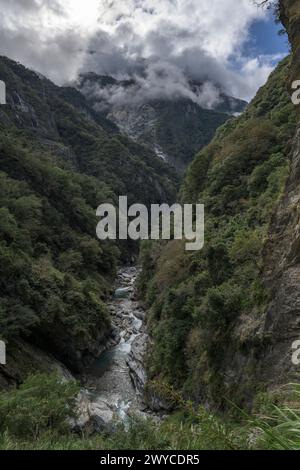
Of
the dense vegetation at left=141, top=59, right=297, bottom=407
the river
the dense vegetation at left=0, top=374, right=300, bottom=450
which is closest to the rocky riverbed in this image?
the river

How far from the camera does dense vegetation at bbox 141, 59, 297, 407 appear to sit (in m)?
17.3

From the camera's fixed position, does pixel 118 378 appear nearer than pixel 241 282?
No

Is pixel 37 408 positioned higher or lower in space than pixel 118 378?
higher

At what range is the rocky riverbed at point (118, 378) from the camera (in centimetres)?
2092

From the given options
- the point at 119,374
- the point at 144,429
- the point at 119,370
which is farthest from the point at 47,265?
the point at 144,429

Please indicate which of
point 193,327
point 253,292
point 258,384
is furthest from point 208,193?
point 258,384

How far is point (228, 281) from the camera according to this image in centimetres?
2108

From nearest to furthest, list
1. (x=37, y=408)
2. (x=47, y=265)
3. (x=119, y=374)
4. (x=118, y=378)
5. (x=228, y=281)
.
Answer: (x=37, y=408) < (x=228, y=281) < (x=118, y=378) < (x=119, y=374) < (x=47, y=265)

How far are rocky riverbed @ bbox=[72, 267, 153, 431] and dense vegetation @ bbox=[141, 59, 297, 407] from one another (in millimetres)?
2274

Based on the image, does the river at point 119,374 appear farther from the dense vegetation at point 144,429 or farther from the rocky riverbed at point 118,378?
the dense vegetation at point 144,429

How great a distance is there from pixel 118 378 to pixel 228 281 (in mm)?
14433

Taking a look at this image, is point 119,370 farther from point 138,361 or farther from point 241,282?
point 241,282

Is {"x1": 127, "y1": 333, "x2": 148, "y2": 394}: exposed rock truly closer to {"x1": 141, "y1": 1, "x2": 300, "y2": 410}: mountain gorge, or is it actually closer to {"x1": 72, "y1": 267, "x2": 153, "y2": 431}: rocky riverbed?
{"x1": 72, "y1": 267, "x2": 153, "y2": 431}: rocky riverbed
